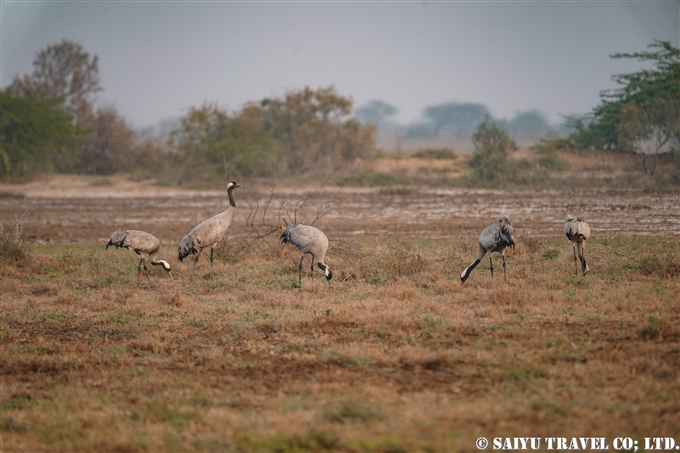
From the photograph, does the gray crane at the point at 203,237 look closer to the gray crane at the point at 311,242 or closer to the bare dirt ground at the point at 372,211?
the bare dirt ground at the point at 372,211

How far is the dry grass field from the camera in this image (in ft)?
18.1

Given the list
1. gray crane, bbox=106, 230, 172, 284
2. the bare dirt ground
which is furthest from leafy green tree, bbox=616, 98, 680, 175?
gray crane, bbox=106, 230, 172, 284

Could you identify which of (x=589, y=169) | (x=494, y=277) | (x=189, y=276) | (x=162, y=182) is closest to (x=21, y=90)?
(x=162, y=182)

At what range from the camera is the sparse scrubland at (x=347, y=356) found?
550 centimetres

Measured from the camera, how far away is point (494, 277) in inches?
452

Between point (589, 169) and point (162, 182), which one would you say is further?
point (162, 182)

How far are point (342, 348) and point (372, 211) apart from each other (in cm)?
1670

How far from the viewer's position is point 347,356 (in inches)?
290

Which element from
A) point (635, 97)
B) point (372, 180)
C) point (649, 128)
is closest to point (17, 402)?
point (372, 180)

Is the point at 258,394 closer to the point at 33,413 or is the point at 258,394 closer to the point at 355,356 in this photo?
the point at 355,356

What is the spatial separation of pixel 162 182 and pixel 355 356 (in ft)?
102

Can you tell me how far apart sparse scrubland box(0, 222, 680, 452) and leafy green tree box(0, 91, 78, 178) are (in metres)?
24.2

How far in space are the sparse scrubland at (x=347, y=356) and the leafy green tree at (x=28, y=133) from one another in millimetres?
24246

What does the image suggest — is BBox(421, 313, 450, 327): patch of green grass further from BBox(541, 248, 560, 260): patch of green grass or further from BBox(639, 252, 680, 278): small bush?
BBox(541, 248, 560, 260): patch of green grass
